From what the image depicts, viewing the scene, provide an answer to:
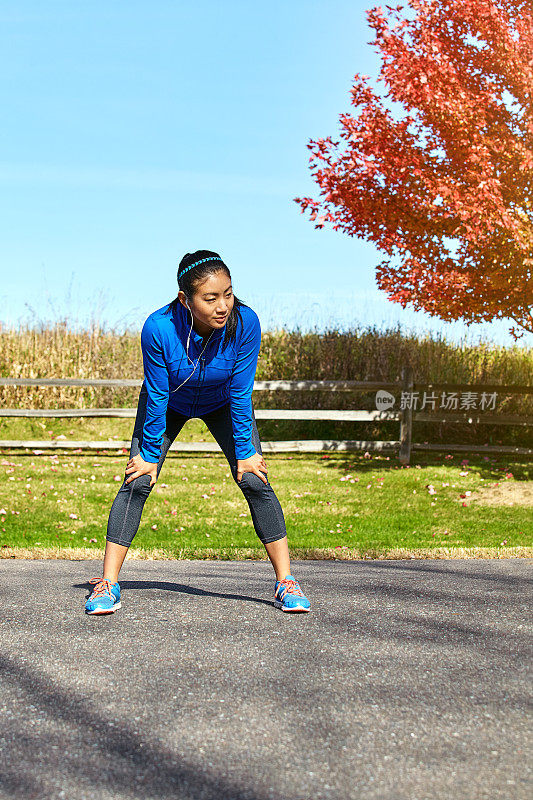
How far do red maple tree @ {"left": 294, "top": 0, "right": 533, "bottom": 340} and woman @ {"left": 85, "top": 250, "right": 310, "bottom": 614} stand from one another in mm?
6532

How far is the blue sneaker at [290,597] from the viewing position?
396cm

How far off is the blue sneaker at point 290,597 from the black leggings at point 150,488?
1.01 feet

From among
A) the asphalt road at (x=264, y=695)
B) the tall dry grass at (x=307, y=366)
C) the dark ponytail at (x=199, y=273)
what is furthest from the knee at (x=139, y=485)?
the tall dry grass at (x=307, y=366)

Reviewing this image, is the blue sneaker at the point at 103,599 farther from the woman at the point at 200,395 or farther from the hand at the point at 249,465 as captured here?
the hand at the point at 249,465

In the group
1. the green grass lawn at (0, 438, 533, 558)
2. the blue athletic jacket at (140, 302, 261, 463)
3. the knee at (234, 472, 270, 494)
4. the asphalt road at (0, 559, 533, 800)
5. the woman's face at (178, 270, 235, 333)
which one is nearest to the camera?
the asphalt road at (0, 559, 533, 800)

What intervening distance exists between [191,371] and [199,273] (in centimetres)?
50

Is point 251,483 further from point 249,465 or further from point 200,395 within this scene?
point 200,395

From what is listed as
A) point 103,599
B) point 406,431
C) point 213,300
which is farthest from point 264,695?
point 406,431

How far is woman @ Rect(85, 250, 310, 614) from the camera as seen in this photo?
3.60 meters

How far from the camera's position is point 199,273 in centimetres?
353

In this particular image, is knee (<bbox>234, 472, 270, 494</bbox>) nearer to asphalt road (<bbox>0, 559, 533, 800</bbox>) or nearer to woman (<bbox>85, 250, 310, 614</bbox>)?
woman (<bbox>85, 250, 310, 614</bbox>)

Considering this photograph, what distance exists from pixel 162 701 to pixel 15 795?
2.41 feet

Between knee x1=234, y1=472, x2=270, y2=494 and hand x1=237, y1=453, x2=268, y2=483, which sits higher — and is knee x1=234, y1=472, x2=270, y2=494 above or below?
below

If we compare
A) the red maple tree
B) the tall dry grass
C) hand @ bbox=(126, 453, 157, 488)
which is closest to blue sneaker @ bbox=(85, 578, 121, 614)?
hand @ bbox=(126, 453, 157, 488)
